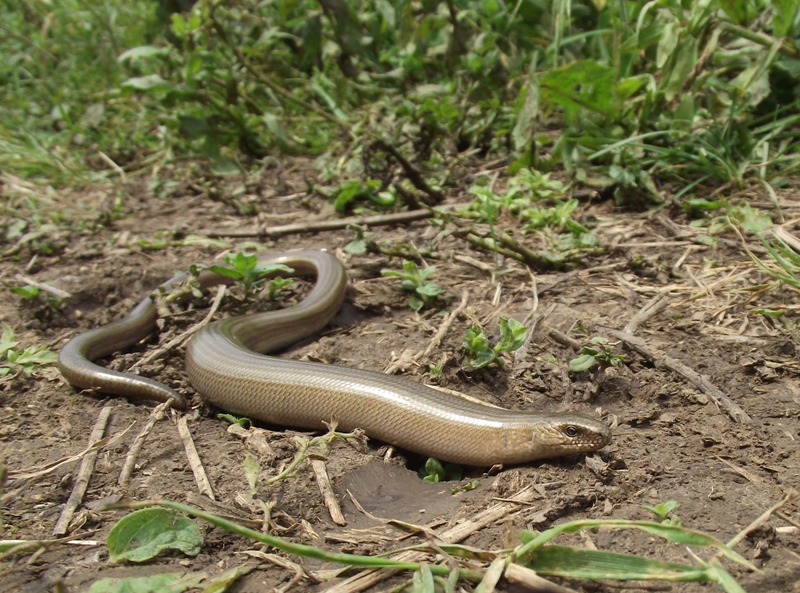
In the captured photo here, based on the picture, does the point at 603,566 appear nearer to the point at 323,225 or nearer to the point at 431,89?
the point at 323,225

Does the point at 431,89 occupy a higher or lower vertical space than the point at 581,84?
lower

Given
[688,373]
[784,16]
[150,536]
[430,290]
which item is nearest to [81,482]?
[150,536]

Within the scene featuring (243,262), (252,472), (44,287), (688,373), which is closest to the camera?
(252,472)

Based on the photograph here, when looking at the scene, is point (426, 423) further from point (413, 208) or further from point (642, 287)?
point (413, 208)

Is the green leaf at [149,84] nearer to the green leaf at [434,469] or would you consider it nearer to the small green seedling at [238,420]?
the small green seedling at [238,420]

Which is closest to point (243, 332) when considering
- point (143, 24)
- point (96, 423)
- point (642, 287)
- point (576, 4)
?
point (96, 423)

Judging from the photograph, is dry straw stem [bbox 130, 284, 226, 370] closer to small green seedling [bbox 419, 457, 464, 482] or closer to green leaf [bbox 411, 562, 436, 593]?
small green seedling [bbox 419, 457, 464, 482]
